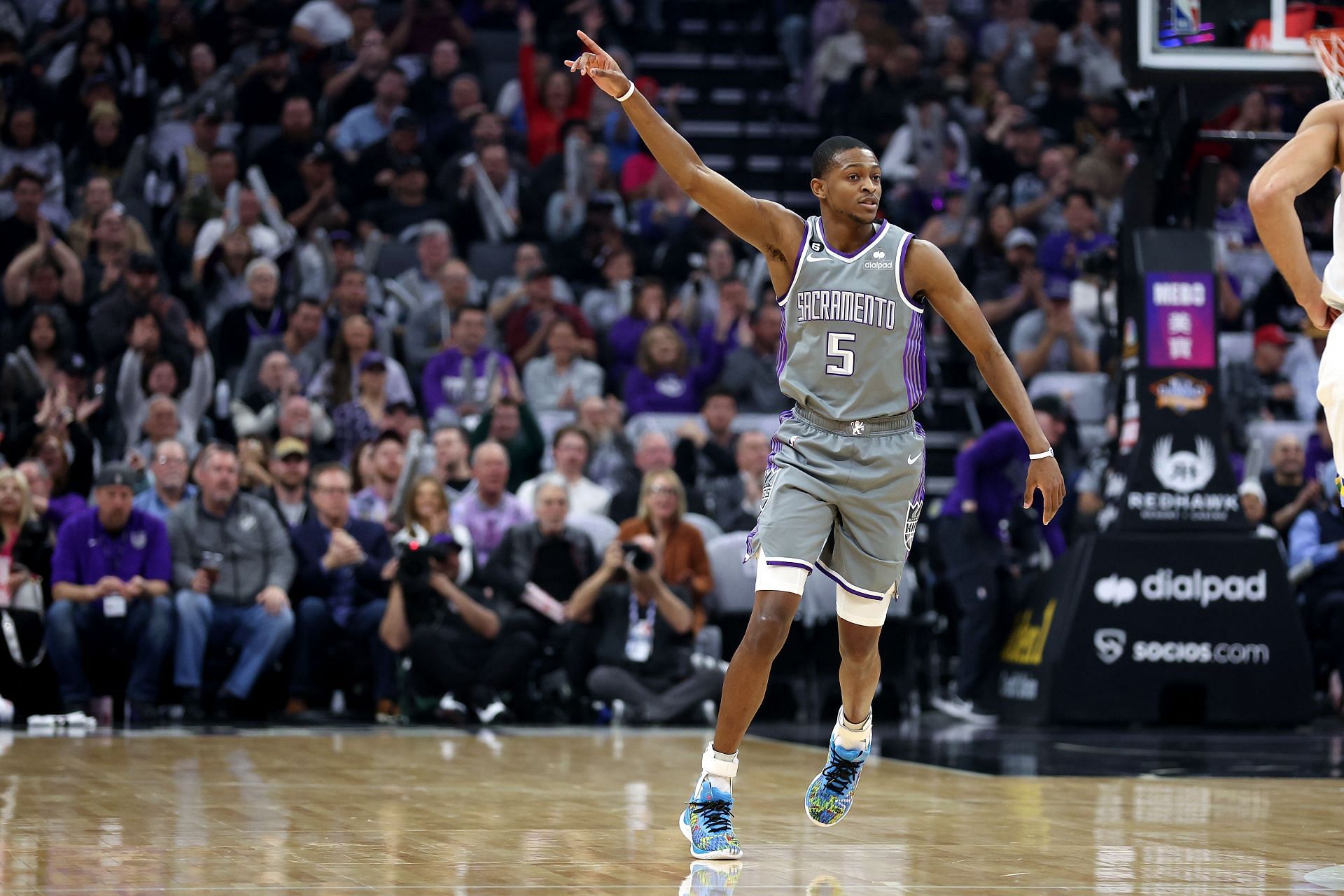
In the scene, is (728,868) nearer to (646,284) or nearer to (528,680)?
(528,680)

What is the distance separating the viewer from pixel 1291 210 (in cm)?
477

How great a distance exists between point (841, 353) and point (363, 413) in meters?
7.75

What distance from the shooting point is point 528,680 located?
11.1 meters

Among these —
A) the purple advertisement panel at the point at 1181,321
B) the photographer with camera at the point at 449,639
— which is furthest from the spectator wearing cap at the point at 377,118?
the purple advertisement panel at the point at 1181,321

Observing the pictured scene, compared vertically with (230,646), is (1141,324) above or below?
above

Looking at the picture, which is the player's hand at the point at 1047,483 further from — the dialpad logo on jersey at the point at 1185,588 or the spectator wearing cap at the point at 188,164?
the spectator wearing cap at the point at 188,164

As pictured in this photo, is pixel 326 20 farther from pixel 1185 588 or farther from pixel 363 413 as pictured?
pixel 1185 588

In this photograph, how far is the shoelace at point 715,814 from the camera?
514 cm

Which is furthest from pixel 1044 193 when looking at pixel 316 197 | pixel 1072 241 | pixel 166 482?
pixel 166 482

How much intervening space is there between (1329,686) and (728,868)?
817cm

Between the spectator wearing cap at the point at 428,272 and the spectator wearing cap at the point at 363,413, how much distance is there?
1.29 m

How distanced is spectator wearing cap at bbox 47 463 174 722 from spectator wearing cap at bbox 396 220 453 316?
3.72 m

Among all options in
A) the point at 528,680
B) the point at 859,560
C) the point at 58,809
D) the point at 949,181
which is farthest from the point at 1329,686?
the point at 58,809

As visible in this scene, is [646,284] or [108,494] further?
[646,284]
